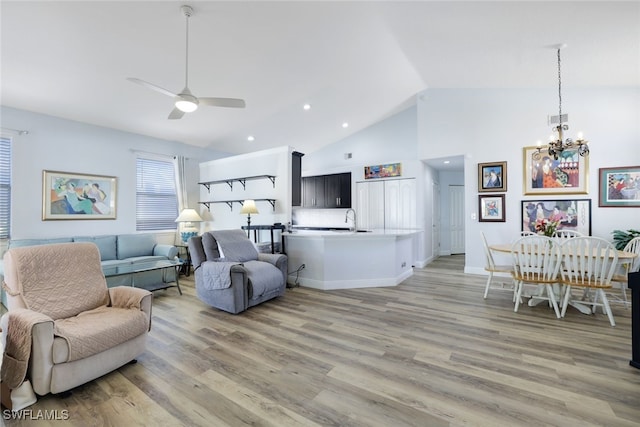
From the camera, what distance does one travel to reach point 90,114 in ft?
14.7

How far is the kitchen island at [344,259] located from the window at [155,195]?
9.67 ft

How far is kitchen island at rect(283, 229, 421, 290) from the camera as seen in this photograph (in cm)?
436

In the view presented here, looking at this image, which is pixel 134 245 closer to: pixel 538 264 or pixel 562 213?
pixel 538 264

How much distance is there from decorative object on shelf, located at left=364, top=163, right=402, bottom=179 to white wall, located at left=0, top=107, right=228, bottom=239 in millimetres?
4657

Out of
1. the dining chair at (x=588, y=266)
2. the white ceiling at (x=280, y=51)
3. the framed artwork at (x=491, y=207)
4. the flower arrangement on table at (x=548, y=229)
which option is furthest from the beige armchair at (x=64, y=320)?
the framed artwork at (x=491, y=207)

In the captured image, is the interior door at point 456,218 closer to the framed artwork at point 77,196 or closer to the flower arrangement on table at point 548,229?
the flower arrangement on table at point 548,229

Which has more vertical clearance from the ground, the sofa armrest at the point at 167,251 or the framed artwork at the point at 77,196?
the framed artwork at the point at 77,196

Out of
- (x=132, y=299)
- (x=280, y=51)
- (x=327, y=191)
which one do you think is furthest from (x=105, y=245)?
(x=327, y=191)

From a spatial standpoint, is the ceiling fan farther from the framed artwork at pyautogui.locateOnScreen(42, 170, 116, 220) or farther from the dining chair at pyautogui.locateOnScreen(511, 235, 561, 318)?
the dining chair at pyautogui.locateOnScreen(511, 235, 561, 318)

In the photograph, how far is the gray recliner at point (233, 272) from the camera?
10.8 ft

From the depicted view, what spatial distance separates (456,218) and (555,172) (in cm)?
340

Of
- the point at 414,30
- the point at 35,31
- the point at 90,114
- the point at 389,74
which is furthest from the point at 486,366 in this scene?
the point at 90,114

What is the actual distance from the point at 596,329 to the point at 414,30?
4.01m

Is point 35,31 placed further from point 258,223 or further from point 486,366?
point 486,366
